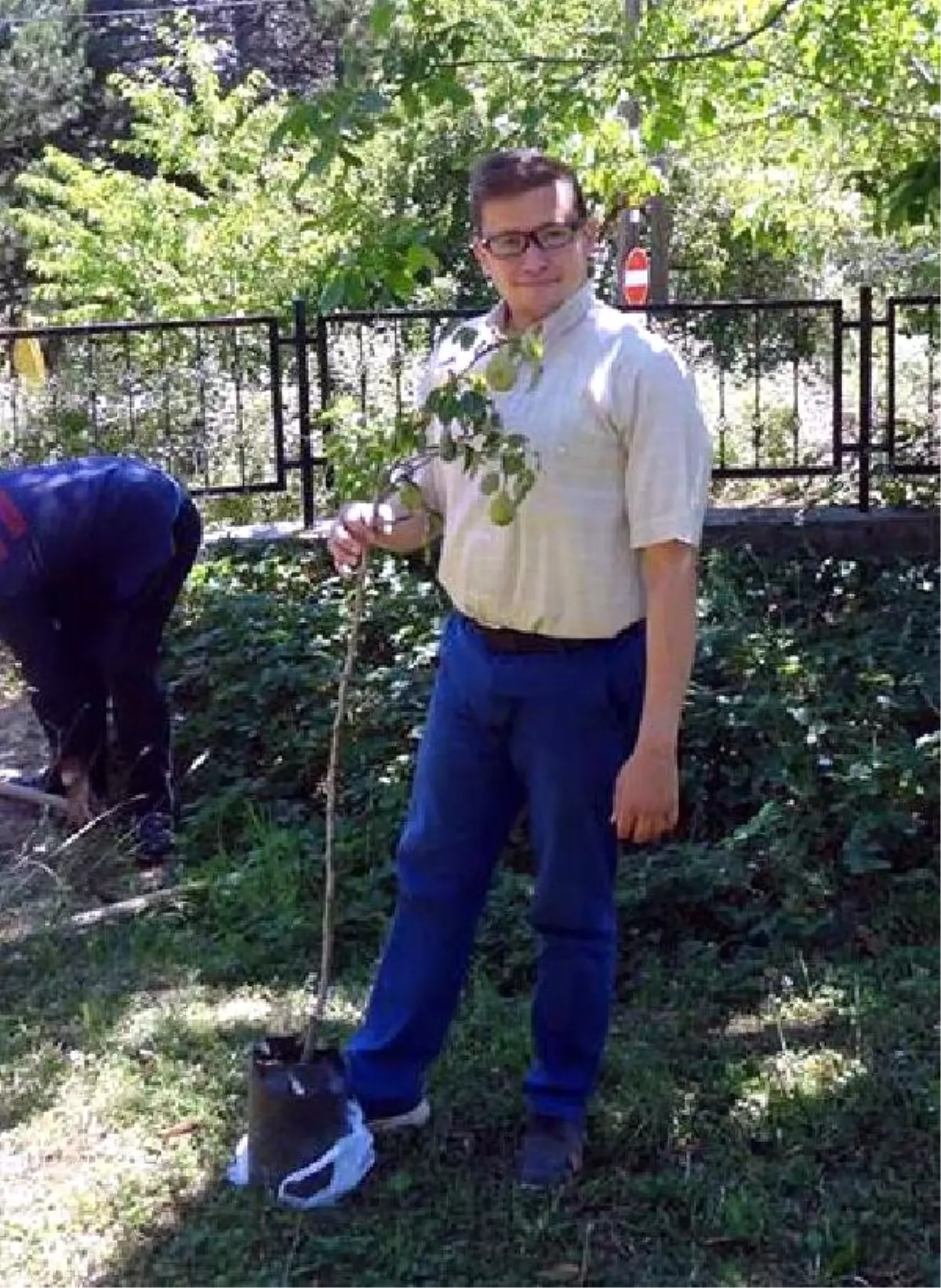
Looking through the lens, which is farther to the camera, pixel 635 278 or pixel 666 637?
pixel 635 278

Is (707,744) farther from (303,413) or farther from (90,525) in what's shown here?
(303,413)

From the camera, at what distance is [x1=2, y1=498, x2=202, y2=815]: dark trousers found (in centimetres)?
534

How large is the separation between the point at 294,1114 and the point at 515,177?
1.62 m

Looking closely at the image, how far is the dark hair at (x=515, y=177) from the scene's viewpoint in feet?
9.77

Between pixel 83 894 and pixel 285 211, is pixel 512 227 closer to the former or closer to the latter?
pixel 83 894

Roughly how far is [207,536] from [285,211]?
7911 mm

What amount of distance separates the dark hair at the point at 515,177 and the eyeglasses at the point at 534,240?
42 mm

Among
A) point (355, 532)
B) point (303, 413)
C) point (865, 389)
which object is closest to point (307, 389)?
point (303, 413)

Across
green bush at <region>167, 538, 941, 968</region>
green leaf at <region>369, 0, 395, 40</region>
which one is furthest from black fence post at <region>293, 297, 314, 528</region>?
green leaf at <region>369, 0, 395, 40</region>

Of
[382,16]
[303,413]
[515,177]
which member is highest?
[382,16]

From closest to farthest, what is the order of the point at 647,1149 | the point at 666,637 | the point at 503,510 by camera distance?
the point at 503,510 < the point at 666,637 < the point at 647,1149

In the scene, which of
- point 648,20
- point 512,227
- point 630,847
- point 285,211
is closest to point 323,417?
point 512,227

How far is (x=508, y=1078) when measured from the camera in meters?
3.75

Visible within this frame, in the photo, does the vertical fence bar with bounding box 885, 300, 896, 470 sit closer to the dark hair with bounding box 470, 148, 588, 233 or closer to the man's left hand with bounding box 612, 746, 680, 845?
the dark hair with bounding box 470, 148, 588, 233
